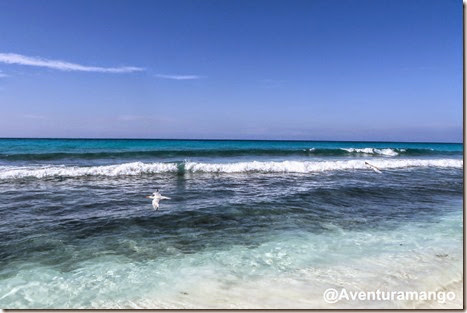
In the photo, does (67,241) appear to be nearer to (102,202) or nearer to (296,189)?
(102,202)

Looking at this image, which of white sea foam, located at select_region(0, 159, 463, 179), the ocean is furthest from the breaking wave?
the ocean

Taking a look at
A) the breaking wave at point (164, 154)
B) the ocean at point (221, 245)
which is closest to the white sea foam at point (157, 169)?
the ocean at point (221, 245)

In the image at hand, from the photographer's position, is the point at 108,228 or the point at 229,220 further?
the point at 229,220

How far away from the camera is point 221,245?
265 inches

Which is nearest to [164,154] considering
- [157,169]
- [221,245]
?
[157,169]

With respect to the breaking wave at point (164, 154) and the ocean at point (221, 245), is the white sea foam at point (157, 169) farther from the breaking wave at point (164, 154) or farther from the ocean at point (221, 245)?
the breaking wave at point (164, 154)

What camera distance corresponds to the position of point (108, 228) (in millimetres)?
7797

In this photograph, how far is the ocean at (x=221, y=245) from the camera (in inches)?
189

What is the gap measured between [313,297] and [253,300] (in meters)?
0.88

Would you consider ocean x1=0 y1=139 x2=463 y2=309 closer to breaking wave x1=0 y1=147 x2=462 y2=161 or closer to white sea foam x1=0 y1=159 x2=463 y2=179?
white sea foam x1=0 y1=159 x2=463 y2=179

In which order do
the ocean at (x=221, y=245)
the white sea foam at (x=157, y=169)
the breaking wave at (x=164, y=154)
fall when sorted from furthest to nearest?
the breaking wave at (x=164, y=154)
the white sea foam at (x=157, y=169)
the ocean at (x=221, y=245)

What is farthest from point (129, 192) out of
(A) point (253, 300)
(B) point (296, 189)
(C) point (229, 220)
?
(A) point (253, 300)

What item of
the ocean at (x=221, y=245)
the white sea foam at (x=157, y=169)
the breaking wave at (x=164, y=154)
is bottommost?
the ocean at (x=221, y=245)

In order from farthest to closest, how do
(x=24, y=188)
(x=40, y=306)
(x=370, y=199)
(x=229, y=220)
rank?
(x=24, y=188)
(x=370, y=199)
(x=229, y=220)
(x=40, y=306)
